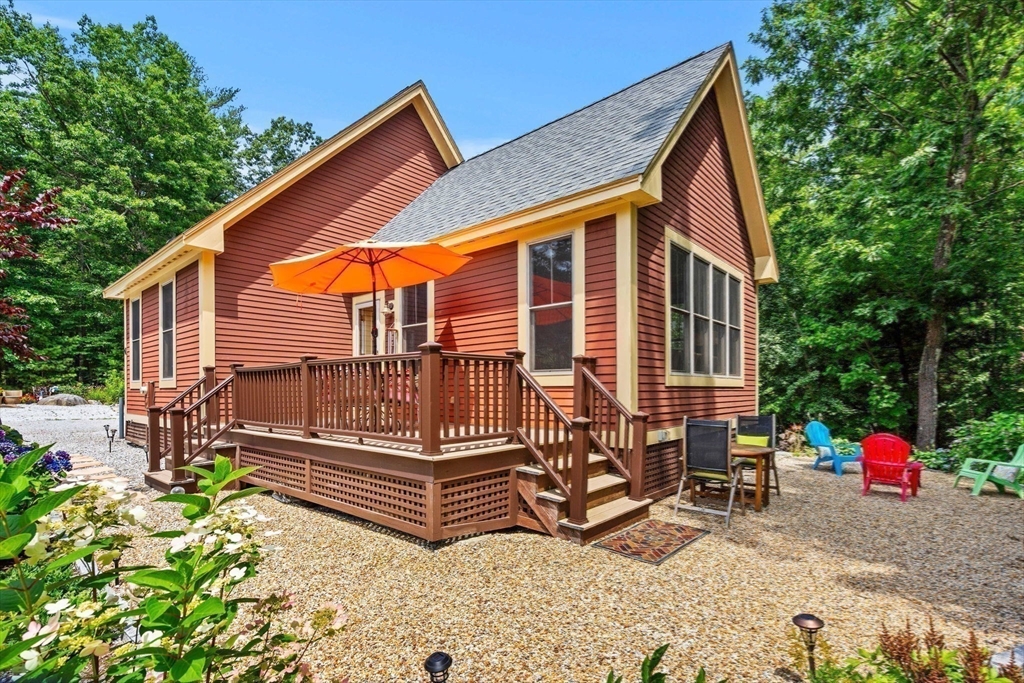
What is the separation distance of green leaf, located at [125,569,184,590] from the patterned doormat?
12.3 ft

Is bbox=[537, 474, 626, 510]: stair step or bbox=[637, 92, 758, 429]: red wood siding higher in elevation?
bbox=[637, 92, 758, 429]: red wood siding

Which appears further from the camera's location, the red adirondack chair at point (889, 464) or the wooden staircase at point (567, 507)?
the red adirondack chair at point (889, 464)

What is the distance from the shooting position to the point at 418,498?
463 cm

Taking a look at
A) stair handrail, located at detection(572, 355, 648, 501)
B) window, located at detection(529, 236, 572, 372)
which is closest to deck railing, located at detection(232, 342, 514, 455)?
stair handrail, located at detection(572, 355, 648, 501)

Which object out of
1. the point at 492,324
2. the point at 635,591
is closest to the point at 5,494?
the point at 635,591

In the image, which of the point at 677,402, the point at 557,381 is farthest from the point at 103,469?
the point at 677,402

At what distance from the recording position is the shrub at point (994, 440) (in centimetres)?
870

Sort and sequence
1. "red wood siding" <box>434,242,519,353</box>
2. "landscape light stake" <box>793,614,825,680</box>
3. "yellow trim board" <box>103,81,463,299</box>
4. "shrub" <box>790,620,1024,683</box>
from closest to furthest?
"shrub" <box>790,620,1024,683</box> → "landscape light stake" <box>793,614,825,680</box> → "red wood siding" <box>434,242,519,353</box> → "yellow trim board" <box>103,81,463,299</box>

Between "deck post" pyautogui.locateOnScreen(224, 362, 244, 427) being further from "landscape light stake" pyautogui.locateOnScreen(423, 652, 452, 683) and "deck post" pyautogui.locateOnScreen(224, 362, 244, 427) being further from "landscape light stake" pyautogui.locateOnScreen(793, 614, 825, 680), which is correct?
"landscape light stake" pyautogui.locateOnScreen(793, 614, 825, 680)

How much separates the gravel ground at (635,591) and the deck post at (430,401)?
99 centimetres

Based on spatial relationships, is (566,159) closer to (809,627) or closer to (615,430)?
(615,430)

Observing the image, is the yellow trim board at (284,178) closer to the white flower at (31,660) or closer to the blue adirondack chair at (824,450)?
the white flower at (31,660)

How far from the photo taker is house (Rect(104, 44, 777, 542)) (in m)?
4.90

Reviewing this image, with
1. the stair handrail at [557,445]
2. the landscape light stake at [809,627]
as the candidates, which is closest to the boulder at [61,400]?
the stair handrail at [557,445]
